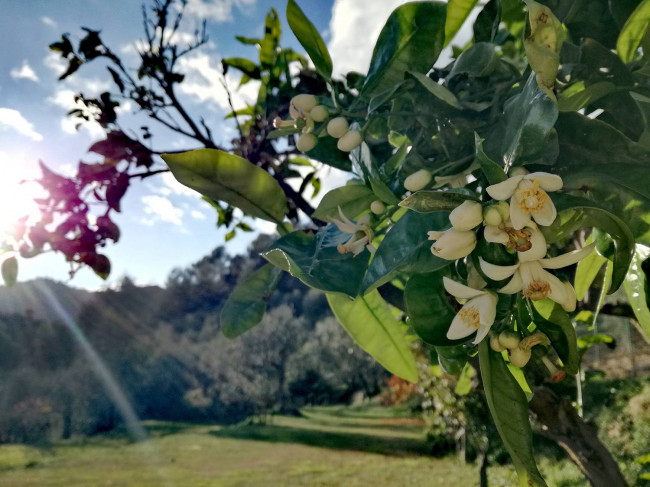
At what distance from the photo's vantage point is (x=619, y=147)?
0.32m

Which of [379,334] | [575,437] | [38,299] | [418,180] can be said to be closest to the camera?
[418,180]

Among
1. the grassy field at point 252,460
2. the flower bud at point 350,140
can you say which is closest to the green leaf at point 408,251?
the flower bud at point 350,140

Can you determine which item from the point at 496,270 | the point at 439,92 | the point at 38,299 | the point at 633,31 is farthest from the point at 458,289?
the point at 38,299

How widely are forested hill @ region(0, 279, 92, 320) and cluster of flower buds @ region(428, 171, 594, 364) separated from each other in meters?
8.72

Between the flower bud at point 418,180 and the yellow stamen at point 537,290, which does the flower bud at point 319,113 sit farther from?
the yellow stamen at point 537,290

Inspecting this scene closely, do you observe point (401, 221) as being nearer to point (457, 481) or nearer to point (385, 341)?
point (385, 341)

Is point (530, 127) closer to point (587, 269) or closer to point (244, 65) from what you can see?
point (587, 269)

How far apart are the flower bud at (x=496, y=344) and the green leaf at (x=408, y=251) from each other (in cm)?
6

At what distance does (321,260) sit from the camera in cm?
33

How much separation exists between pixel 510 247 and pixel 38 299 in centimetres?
989

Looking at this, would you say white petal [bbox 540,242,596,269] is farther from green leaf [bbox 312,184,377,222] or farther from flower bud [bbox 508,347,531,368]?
green leaf [bbox 312,184,377,222]

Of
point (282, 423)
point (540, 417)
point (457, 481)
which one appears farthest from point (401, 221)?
point (282, 423)

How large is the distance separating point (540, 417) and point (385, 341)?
0.44m

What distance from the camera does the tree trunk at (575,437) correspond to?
2.47 ft
